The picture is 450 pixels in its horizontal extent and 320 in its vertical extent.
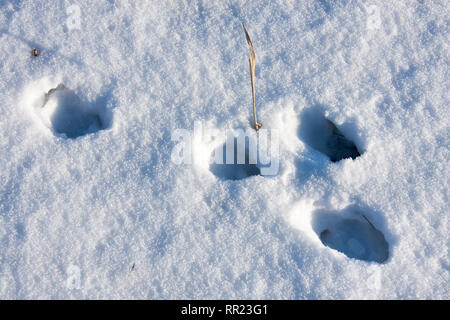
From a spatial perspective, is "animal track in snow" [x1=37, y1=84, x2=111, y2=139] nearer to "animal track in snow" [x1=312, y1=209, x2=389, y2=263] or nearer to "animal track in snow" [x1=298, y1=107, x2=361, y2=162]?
"animal track in snow" [x1=298, y1=107, x2=361, y2=162]

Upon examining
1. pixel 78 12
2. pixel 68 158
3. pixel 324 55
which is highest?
pixel 78 12

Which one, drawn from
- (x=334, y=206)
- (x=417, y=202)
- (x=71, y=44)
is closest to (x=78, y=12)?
(x=71, y=44)

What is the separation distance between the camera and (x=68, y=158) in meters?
1.69

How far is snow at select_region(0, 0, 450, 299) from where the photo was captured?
5.13 ft

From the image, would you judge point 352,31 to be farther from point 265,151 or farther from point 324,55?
point 265,151

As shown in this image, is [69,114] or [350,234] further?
[69,114]

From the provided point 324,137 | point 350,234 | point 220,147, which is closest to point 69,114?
point 220,147

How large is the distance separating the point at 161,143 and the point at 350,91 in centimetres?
85

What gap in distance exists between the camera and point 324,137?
1.82 m

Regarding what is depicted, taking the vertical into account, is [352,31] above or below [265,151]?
above

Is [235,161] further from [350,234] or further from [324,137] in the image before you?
[350,234]

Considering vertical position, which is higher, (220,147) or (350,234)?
(220,147)

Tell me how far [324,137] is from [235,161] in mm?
421

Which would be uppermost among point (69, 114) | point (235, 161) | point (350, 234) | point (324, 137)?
point (69, 114)
